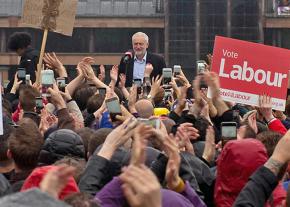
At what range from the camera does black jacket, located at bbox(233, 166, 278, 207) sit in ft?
12.4

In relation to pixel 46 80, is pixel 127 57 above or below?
above

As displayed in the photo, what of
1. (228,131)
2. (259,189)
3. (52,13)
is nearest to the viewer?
(259,189)

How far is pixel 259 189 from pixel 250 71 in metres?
4.43

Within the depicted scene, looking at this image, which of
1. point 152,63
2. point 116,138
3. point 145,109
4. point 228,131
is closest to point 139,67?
point 152,63

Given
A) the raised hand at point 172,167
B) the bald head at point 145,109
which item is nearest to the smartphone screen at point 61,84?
the bald head at point 145,109

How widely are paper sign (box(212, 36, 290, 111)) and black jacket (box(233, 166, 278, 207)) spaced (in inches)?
161

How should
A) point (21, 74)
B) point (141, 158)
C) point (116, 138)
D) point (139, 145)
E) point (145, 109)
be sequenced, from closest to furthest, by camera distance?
point (141, 158) → point (139, 145) → point (116, 138) → point (145, 109) → point (21, 74)

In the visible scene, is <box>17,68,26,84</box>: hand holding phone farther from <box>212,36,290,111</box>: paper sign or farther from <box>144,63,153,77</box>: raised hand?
<box>212,36,290,111</box>: paper sign

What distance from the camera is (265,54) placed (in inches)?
321

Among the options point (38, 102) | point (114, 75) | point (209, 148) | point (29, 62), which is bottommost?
point (209, 148)

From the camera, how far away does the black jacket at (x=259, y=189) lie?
3783 mm

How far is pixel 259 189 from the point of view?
12.5ft

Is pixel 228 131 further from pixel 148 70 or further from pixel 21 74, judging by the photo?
pixel 21 74

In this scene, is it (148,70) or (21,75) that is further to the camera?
(21,75)
